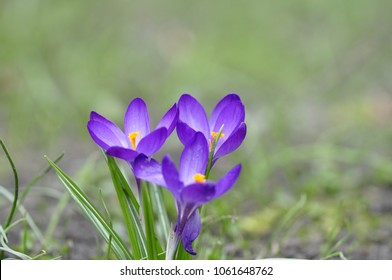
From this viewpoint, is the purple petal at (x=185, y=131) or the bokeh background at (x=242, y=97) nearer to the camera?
the purple petal at (x=185, y=131)

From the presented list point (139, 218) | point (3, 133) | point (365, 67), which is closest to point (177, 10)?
point (365, 67)

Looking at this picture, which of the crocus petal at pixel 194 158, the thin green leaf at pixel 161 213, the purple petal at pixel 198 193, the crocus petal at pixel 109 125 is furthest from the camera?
the thin green leaf at pixel 161 213

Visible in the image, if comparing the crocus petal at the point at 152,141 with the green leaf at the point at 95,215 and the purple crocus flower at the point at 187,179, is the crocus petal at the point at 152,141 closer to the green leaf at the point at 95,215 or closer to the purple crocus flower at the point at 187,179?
the purple crocus flower at the point at 187,179

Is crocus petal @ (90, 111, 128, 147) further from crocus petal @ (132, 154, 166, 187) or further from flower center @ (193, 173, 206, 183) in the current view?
flower center @ (193, 173, 206, 183)

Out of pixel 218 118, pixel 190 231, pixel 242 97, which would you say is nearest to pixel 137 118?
pixel 218 118

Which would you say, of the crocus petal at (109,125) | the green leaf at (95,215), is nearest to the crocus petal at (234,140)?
the crocus petal at (109,125)

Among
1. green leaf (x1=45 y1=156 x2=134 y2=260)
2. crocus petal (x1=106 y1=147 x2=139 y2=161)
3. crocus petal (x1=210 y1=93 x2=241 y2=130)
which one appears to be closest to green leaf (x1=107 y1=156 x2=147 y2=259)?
green leaf (x1=45 y1=156 x2=134 y2=260)

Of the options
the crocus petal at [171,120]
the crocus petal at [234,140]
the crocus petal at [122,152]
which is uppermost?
the crocus petal at [171,120]
